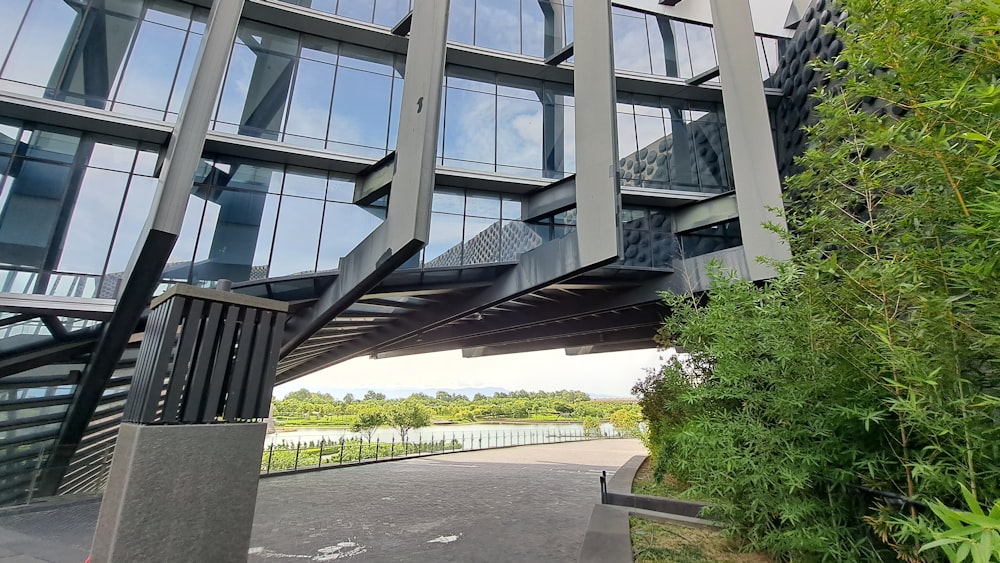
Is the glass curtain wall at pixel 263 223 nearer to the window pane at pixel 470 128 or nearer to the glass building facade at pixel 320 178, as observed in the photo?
the glass building facade at pixel 320 178

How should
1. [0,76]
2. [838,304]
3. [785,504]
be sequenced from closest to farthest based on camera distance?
[838,304], [785,504], [0,76]

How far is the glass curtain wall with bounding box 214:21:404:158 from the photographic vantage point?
1189 centimetres

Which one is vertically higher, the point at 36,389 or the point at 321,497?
the point at 36,389

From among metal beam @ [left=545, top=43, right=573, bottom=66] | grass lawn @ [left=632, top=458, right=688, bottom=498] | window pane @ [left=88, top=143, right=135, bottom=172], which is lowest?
grass lawn @ [left=632, top=458, right=688, bottom=498]

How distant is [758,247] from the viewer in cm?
1095

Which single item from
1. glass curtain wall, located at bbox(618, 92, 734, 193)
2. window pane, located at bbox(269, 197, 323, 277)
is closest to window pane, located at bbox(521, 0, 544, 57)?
glass curtain wall, located at bbox(618, 92, 734, 193)

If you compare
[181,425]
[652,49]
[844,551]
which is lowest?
[844,551]

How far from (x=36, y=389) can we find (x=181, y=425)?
12714mm

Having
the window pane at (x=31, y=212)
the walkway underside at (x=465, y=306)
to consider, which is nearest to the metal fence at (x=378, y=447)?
the walkway underside at (x=465, y=306)

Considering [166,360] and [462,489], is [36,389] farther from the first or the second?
[166,360]

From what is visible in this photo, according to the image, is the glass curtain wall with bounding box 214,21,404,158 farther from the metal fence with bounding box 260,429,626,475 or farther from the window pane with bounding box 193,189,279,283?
the metal fence with bounding box 260,429,626,475

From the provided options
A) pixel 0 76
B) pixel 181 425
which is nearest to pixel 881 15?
pixel 181 425

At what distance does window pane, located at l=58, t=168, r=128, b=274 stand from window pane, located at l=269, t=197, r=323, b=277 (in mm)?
3467

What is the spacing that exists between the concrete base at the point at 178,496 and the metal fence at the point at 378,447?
2.39ft
